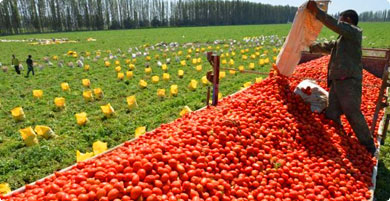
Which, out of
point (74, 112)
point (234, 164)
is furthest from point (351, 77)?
point (74, 112)

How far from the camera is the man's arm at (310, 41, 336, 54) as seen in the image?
572 cm

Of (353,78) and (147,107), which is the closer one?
(353,78)

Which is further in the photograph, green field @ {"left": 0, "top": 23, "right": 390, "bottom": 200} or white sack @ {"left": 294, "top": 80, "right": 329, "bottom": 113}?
white sack @ {"left": 294, "top": 80, "right": 329, "bottom": 113}

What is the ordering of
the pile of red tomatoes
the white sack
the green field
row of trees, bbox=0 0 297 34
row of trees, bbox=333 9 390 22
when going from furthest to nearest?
row of trees, bbox=333 9 390 22 → row of trees, bbox=0 0 297 34 → the white sack → the green field → the pile of red tomatoes

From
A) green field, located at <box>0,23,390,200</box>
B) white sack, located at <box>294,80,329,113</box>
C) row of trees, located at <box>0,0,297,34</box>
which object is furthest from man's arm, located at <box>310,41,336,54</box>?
row of trees, located at <box>0,0,297,34</box>

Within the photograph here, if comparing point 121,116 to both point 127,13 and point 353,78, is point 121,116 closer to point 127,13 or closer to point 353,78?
point 353,78

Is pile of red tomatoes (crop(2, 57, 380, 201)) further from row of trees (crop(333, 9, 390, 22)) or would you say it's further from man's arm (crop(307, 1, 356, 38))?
row of trees (crop(333, 9, 390, 22))

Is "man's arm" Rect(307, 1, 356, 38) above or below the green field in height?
above

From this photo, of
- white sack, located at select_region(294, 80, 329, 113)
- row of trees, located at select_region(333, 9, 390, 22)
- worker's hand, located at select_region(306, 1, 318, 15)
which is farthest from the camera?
row of trees, located at select_region(333, 9, 390, 22)

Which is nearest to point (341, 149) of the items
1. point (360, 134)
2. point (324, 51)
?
point (360, 134)

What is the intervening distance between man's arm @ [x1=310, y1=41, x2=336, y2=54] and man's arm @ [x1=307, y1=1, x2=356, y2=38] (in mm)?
863

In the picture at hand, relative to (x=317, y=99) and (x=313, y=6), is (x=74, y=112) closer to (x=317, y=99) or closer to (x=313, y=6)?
Result: (x=317, y=99)

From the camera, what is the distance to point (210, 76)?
666 centimetres

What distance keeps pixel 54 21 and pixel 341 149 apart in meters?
69.4
